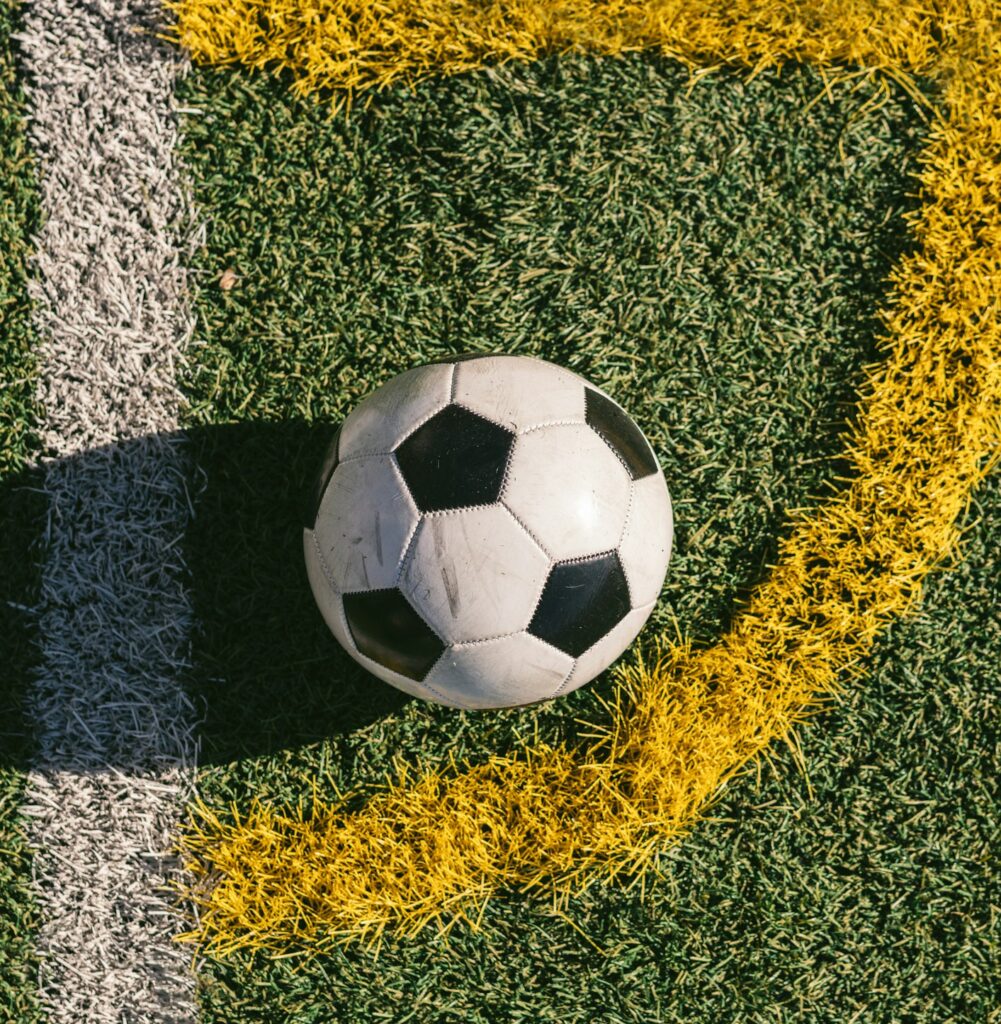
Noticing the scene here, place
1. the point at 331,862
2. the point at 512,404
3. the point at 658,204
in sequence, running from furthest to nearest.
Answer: the point at 658,204, the point at 331,862, the point at 512,404

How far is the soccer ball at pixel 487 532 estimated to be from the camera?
8.46ft

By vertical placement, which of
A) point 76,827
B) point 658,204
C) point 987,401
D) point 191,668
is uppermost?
point 658,204

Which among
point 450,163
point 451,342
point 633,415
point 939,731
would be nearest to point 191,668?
point 451,342

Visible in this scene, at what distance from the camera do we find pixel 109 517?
11.3 feet

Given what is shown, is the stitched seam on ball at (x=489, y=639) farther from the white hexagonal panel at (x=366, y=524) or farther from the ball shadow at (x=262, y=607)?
the ball shadow at (x=262, y=607)

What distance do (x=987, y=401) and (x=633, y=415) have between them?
1242mm

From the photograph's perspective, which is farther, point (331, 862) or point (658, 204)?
point (658, 204)

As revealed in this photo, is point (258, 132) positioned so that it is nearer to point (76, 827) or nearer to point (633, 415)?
point (633, 415)

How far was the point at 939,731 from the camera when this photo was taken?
353 centimetres

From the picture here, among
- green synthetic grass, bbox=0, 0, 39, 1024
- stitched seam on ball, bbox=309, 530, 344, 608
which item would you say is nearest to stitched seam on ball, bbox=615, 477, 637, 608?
stitched seam on ball, bbox=309, 530, 344, 608

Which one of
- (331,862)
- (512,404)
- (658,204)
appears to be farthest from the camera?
(658,204)

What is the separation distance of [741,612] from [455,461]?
1.38 m

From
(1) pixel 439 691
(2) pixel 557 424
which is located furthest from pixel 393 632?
(2) pixel 557 424

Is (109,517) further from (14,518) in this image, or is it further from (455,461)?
(455,461)
